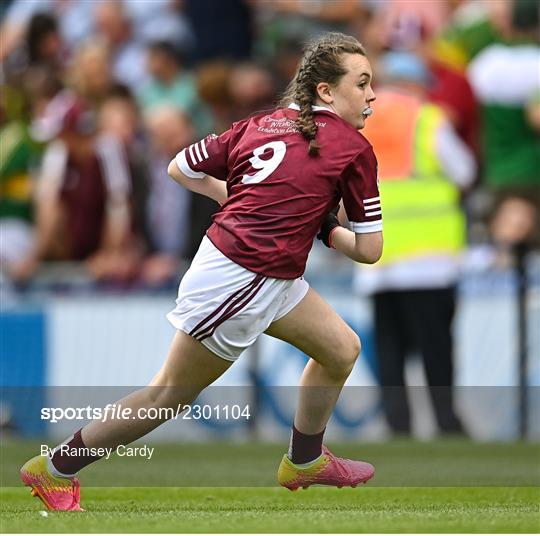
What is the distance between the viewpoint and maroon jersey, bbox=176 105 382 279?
6.66 m

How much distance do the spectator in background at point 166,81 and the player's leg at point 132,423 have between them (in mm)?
7383

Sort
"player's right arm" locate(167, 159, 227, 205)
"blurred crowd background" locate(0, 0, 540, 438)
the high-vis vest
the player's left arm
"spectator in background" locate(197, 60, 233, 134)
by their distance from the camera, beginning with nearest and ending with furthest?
1. the player's left arm
2. "player's right arm" locate(167, 159, 227, 205)
3. the high-vis vest
4. "blurred crowd background" locate(0, 0, 540, 438)
5. "spectator in background" locate(197, 60, 233, 134)

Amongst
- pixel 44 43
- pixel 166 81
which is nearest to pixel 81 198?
pixel 166 81

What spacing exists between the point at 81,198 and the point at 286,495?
5711 millimetres

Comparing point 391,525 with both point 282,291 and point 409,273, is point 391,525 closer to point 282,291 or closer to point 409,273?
point 282,291

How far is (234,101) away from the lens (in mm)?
13289

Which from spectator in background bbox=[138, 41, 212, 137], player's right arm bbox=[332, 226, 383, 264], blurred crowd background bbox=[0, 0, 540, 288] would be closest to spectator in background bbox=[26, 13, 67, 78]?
blurred crowd background bbox=[0, 0, 540, 288]

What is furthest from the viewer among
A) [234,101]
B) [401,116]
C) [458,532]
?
[234,101]

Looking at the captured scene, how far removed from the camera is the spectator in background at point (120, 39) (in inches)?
599

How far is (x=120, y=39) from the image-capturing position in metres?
15.4

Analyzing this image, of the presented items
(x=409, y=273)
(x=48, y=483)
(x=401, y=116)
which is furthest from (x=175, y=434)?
(x=48, y=483)

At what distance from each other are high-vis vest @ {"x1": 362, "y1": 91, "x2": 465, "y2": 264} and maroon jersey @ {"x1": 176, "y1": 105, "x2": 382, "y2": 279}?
13.4 ft

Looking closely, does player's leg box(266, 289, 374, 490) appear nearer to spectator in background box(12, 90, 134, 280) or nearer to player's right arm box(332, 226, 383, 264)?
player's right arm box(332, 226, 383, 264)

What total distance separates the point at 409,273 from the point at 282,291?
14.1 feet
